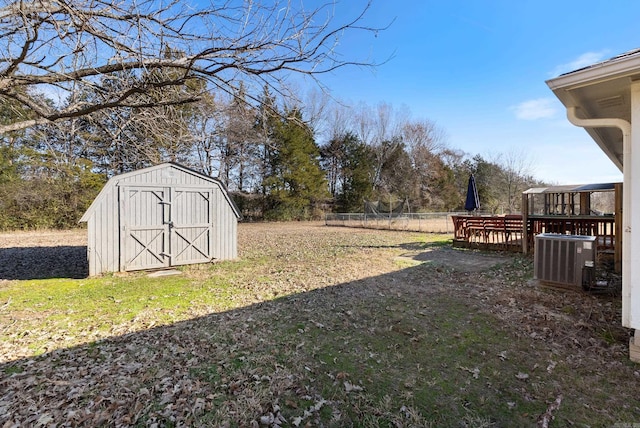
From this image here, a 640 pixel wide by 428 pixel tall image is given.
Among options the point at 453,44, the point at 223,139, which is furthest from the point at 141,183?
the point at 223,139

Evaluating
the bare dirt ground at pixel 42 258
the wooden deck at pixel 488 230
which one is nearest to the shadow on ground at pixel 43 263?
the bare dirt ground at pixel 42 258

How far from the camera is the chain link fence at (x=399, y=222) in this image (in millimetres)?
17297

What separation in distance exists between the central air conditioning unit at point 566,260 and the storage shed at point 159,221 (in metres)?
7.44

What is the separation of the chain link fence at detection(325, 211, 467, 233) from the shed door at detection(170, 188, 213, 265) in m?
11.6

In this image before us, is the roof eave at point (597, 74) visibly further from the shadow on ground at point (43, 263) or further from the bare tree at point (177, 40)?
the shadow on ground at point (43, 263)

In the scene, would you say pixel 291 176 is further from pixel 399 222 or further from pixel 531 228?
pixel 531 228

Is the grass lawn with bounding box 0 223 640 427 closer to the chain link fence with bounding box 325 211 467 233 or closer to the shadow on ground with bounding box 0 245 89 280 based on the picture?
the shadow on ground with bounding box 0 245 89 280

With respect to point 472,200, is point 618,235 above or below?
below

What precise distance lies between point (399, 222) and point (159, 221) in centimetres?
1390

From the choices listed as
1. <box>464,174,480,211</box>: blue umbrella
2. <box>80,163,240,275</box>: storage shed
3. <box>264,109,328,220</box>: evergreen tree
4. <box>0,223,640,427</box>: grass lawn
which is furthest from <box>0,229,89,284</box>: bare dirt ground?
<box>264,109,328,220</box>: evergreen tree

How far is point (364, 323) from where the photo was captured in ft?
13.3

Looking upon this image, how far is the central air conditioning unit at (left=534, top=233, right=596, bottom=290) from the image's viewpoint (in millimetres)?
4812

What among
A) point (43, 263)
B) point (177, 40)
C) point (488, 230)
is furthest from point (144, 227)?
point (488, 230)

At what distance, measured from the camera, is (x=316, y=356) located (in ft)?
10.4
